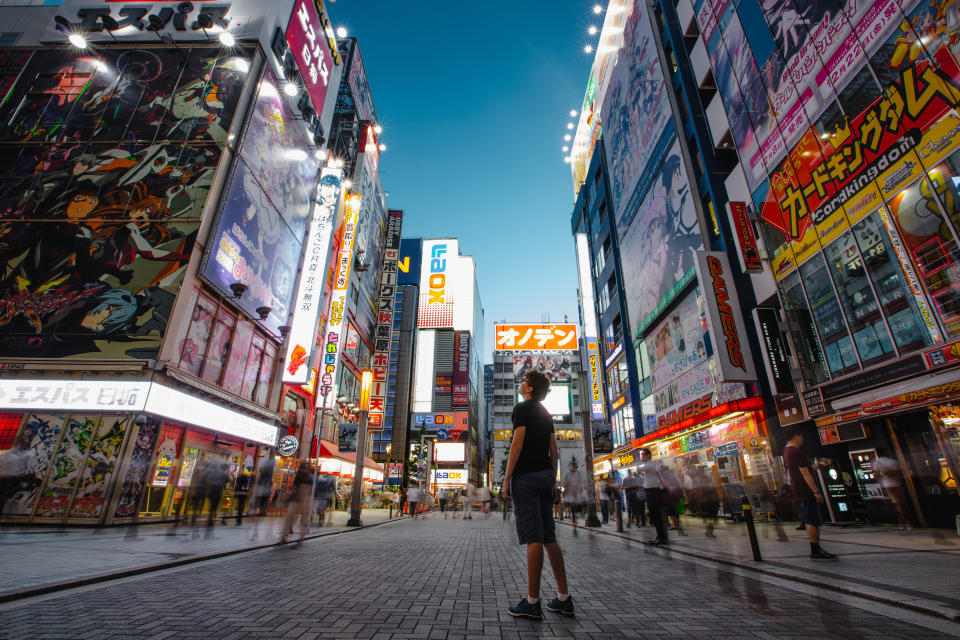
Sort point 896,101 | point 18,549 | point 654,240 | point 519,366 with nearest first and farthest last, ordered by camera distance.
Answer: point 18,549 → point 896,101 → point 654,240 → point 519,366

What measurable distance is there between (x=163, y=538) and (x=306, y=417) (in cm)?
1484

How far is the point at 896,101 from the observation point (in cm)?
930

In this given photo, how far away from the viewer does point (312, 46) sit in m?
22.2

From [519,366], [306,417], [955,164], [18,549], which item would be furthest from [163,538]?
[519,366]

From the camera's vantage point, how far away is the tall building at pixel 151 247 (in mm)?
10977

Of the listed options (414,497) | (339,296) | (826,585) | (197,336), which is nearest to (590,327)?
(414,497)

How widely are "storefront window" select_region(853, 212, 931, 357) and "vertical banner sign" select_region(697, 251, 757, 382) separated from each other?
15.8 feet

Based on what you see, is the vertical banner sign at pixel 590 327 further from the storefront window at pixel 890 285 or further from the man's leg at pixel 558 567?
the man's leg at pixel 558 567

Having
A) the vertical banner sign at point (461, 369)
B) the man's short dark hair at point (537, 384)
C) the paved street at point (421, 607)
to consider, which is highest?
the vertical banner sign at point (461, 369)

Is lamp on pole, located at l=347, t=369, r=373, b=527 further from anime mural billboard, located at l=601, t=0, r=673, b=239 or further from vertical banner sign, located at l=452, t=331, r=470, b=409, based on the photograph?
vertical banner sign, located at l=452, t=331, r=470, b=409

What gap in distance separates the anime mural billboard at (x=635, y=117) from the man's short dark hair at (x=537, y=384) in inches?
838

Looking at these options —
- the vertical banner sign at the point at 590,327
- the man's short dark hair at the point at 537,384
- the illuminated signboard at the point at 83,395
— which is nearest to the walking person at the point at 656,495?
the man's short dark hair at the point at 537,384

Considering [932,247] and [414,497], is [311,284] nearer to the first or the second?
[414,497]

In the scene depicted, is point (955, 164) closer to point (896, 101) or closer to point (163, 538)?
point (896, 101)
